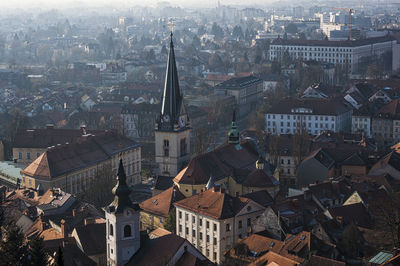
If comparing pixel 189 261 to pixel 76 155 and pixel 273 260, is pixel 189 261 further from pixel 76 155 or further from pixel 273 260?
pixel 76 155

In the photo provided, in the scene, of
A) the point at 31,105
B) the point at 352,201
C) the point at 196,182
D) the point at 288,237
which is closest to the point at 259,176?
the point at 196,182

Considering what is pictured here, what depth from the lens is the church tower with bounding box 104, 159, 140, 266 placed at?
120 feet

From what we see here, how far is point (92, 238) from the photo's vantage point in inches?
1641

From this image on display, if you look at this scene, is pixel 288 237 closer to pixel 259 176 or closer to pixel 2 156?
pixel 259 176

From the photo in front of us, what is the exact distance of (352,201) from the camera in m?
49.2

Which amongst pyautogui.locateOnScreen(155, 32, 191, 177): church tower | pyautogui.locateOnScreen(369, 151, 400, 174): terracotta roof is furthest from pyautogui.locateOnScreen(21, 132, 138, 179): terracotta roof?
pyautogui.locateOnScreen(369, 151, 400, 174): terracotta roof

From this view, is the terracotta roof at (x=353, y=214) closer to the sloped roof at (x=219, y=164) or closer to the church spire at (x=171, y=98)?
the sloped roof at (x=219, y=164)

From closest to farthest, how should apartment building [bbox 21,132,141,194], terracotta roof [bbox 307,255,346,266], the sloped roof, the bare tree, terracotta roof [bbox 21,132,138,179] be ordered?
terracotta roof [bbox 307,255,346,266], the sloped roof, the bare tree, apartment building [bbox 21,132,141,194], terracotta roof [bbox 21,132,138,179]

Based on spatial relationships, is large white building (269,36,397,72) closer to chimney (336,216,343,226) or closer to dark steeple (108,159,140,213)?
chimney (336,216,343,226)

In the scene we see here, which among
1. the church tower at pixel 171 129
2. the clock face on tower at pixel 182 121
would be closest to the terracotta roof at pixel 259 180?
the church tower at pixel 171 129

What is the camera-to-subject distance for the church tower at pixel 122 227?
1441 inches

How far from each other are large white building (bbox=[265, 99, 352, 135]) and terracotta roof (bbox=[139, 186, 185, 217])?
33.2 m

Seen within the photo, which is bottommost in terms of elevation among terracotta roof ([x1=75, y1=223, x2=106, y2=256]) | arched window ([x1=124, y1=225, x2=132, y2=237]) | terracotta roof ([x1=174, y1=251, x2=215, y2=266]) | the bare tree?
the bare tree

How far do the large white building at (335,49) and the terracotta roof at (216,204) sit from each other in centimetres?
9695
